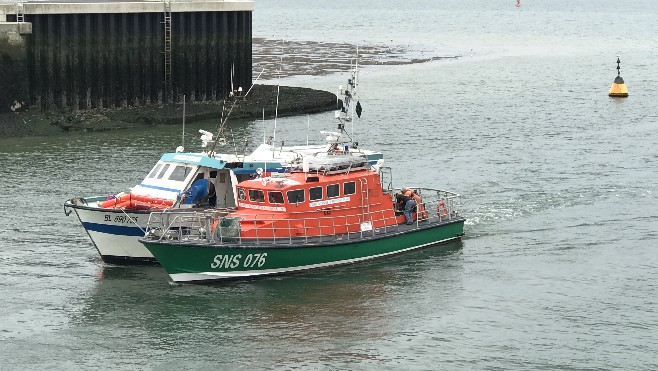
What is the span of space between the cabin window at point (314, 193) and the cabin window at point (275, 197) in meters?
0.67

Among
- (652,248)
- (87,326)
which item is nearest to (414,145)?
(652,248)

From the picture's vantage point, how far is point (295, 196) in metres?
27.8

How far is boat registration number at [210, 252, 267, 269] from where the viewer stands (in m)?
26.9

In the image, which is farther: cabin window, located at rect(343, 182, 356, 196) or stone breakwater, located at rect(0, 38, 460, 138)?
stone breakwater, located at rect(0, 38, 460, 138)

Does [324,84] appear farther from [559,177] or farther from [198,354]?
[198,354]

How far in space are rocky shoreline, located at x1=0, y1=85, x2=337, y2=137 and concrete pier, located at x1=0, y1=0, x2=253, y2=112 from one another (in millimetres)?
530

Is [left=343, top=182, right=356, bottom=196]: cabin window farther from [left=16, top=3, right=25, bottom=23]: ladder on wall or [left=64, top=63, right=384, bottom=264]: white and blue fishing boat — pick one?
[left=16, top=3, right=25, bottom=23]: ladder on wall

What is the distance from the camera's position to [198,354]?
23.3 metres

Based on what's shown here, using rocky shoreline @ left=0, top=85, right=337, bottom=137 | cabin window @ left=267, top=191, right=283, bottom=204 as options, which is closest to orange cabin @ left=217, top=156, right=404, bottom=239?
cabin window @ left=267, top=191, right=283, bottom=204

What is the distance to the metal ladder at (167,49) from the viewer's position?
51.0m

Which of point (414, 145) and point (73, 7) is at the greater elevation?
point (73, 7)

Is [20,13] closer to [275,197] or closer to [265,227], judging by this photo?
[275,197]

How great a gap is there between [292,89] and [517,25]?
74.2 meters

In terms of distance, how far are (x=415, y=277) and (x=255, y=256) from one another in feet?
12.4
